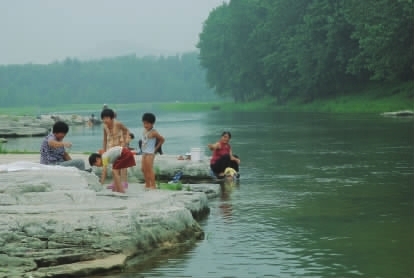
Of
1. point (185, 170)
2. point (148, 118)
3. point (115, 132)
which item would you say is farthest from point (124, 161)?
point (185, 170)

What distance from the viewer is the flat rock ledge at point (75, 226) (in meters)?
9.22

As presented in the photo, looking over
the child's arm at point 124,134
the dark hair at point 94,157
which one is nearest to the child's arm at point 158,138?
the child's arm at point 124,134

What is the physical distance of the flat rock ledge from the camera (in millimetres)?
9219

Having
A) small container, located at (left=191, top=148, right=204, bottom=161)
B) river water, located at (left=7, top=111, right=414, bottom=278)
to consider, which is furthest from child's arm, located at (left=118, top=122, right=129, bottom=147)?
small container, located at (left=191, top=148, right=204, bottom=161)

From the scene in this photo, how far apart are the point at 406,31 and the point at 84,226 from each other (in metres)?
50.3

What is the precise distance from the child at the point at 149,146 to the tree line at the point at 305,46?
139 ft

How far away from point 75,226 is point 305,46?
223 feet

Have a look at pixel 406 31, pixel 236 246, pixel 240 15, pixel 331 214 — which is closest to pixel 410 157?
pixel 331 214

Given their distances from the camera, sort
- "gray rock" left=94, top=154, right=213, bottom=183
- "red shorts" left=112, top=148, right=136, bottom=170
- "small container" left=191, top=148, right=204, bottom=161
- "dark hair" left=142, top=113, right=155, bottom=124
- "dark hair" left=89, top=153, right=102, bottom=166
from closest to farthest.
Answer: "red shorts" left=112, top=148, right=136, bottom=170
"dark hair" left=89, top=153, right=102, bottom=166
"dark hair" left=142, top=113, right=155, bottom=124
"gray rock" left=94, top=154, right=213, bottom=183
"small container" left=191, top=148, right=204, bottom=161

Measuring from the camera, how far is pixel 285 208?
1366cm

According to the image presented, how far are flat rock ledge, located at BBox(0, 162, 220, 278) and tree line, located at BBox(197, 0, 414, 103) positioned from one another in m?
45.9

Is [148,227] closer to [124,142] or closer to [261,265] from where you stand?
[261,265]

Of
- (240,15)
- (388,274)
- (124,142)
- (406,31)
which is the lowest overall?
(388,274)

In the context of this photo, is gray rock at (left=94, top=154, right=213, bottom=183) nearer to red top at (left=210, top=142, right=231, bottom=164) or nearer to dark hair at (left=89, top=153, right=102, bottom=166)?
red top at (left=210, top=142, right=231, bottom=164)
